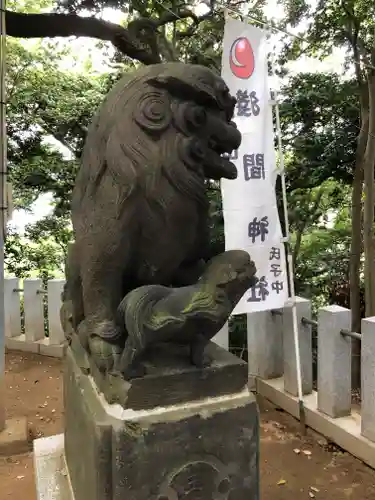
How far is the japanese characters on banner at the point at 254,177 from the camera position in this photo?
307 centimetres

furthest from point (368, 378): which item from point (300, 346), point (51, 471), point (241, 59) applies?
point (241, 59)

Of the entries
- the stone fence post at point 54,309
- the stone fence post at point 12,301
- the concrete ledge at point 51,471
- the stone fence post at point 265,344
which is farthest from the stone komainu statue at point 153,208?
the stone fence post at point 12,301

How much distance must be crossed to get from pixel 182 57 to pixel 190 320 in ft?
17.9

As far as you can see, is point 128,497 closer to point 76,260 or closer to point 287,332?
point 76,260

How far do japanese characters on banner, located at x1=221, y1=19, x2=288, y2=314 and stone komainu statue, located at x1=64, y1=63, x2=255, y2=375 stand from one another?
1475mm

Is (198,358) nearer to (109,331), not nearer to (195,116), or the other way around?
(109,331)

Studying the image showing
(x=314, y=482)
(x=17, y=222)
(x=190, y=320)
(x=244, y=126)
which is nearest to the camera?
(x=190, y=320)

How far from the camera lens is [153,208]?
1.44m

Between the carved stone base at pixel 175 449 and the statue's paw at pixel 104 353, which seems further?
the statue's paw at pixel 104 353

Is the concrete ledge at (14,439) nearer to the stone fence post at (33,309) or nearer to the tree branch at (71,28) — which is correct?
the stone fence post at (33,309)

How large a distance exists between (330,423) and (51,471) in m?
1.67

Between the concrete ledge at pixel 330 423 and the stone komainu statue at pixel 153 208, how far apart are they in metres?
1.76

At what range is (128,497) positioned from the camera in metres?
1.38

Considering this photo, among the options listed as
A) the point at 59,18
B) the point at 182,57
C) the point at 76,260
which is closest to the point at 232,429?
the point at 76,260
